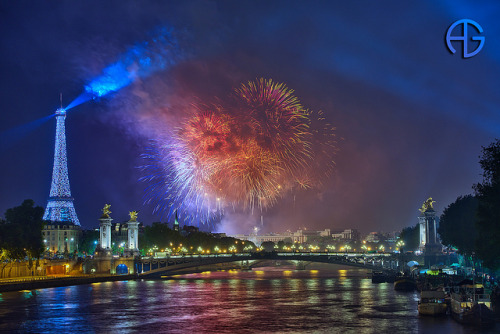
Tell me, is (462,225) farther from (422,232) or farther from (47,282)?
(47,282)

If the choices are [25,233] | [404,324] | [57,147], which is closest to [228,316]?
[404,324]

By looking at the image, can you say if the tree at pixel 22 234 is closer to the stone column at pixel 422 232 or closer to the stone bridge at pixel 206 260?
the stone bridge at pixel 206 260

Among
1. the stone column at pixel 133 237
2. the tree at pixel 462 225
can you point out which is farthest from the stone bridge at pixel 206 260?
the tree at pixel 462 225

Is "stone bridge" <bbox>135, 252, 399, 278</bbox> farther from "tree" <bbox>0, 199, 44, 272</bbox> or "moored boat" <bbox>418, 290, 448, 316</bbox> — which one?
"moored boat" <bbox>418, 290, 448, 316</bbox>

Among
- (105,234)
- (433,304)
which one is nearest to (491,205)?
(433,304)

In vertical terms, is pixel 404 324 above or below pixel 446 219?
below

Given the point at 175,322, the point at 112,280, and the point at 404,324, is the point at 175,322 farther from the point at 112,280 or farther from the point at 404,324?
the point at 112,280
